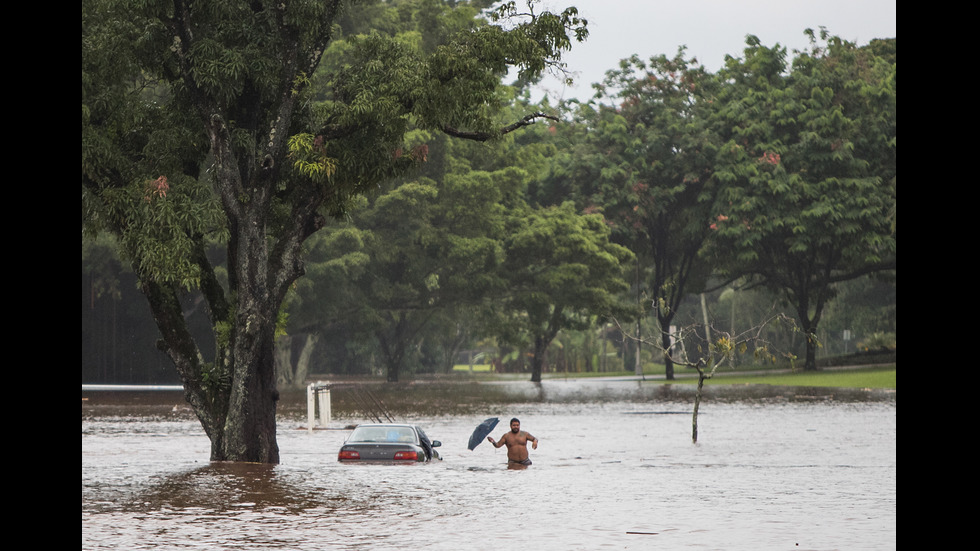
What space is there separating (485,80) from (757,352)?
11143 millimetres

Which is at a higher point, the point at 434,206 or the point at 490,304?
the point at 434,206

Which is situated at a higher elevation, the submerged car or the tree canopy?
the tree canopy

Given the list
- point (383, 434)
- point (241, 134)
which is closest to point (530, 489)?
point (383, 434)

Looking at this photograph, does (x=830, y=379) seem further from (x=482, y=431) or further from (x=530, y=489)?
(x=530, y=489)

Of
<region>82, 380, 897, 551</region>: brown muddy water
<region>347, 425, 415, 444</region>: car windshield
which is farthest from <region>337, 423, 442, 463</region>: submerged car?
<region>82, 380, 897, 551</region>: brown muddy water

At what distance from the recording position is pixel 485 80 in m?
21.8

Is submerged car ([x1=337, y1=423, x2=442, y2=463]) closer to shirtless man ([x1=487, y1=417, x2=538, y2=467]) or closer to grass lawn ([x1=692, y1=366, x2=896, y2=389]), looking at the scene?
shirtless man ([x1=487, y1=417, x2=538, y2=467])

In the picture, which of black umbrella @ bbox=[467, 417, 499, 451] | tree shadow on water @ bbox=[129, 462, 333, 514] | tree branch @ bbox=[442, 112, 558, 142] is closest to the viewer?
tree shadow on water @ bbox=[129, 462, 333, 514]

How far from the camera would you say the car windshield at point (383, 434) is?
21719 millimetres

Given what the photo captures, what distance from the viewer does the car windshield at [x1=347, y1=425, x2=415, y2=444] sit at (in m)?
21.7

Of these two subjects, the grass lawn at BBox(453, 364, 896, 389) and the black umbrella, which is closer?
the black umbrella

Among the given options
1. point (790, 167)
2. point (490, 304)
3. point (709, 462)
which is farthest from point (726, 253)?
point (709, 462)

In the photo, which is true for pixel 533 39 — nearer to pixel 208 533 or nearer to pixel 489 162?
pixel 208 533

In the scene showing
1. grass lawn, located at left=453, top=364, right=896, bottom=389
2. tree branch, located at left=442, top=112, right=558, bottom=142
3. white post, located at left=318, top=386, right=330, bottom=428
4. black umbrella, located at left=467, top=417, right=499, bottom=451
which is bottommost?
grass lawn, located at left=453, top=364, right=896, bottom=389
